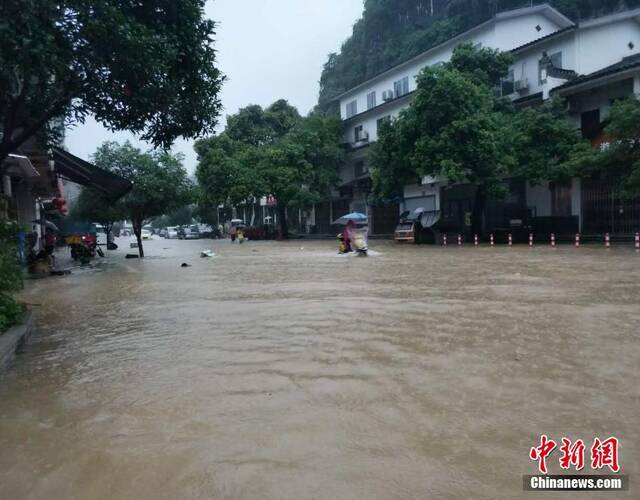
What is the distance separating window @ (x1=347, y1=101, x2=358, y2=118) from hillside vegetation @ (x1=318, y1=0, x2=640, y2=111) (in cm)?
413

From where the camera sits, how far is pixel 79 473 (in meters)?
3.43

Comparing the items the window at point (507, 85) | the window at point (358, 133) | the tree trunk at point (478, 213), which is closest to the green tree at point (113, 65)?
the tree trunk at point (478, 213)

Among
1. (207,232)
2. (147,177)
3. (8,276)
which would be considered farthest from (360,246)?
(207,232)

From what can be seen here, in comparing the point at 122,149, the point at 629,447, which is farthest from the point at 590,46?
the point at 629,447

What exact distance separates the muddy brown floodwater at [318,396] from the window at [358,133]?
108 feet

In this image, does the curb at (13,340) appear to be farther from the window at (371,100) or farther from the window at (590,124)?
the window at (371,100)

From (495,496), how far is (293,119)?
51652 millimetres

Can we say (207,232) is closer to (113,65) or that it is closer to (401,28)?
(401,28)

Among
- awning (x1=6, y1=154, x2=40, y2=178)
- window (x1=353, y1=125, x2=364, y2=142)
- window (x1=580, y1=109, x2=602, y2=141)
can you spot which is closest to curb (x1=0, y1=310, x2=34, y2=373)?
awning (x1=6, y1=154, x2=40, y2=178)

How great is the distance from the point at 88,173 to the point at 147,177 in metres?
5.99

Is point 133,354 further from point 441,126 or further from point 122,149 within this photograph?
point 441,126

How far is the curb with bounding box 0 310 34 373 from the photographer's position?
228 inches

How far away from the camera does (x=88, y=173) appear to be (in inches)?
647

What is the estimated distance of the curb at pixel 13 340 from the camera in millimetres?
5793
